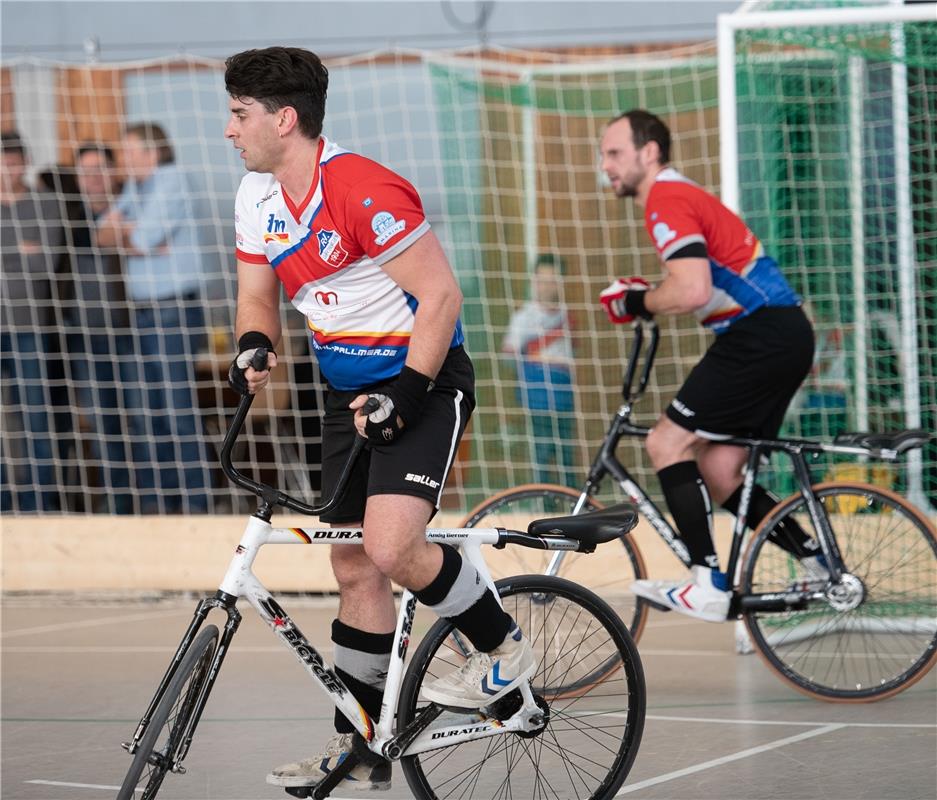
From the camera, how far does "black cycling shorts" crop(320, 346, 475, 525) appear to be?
3.63 m

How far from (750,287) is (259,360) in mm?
2402

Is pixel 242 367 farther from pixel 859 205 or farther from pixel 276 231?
pixel 859 205

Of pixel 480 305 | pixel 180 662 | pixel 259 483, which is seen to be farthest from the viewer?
pixel 480 305

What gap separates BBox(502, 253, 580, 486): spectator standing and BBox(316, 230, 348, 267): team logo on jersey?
5115mm

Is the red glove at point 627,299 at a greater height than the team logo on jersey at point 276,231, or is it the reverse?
the team logo on jersey at point 276,231

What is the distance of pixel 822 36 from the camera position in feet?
21.7

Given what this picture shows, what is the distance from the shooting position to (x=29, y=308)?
29.1ft

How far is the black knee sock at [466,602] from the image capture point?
3617mm

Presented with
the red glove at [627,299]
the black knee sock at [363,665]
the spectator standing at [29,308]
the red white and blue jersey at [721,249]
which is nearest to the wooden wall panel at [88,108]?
the spectator standing at [29,308]

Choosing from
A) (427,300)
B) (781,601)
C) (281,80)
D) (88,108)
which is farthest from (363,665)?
(88,108)

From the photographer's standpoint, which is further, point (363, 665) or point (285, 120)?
point (363, 665)

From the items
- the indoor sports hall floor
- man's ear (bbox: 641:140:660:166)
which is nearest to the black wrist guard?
man's ear (bbox: 641:140:660:166)

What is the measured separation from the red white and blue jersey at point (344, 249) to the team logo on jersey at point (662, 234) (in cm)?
165

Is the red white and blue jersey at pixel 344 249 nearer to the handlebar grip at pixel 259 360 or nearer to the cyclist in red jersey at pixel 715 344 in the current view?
the handlebar grip at pixel 259 360
